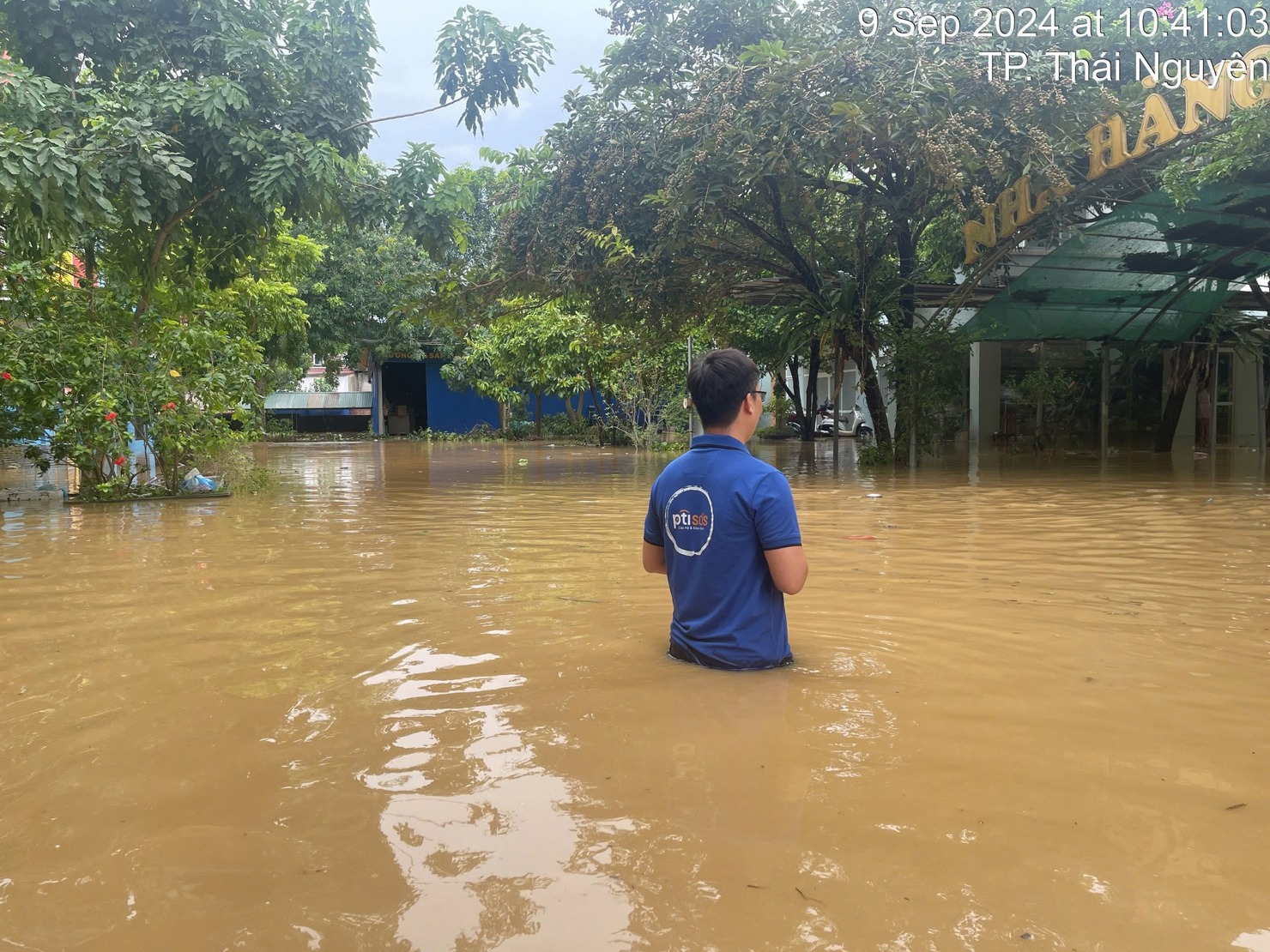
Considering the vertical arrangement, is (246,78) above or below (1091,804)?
above

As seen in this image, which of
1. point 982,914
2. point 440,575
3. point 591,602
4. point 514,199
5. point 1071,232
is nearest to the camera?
point 982,914

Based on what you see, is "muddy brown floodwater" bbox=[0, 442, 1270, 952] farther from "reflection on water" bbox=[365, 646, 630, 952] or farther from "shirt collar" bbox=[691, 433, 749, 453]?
"shirt collar" bbox=[691, 433, 749, 453]

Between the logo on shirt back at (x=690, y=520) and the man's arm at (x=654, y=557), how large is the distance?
0.19 m

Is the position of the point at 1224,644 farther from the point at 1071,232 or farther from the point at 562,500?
the point at 1071,232

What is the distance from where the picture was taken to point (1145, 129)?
10398 mm

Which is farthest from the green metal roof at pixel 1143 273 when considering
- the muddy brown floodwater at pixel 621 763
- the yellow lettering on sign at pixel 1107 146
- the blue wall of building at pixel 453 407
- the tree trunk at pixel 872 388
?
the blue wall of building at pixel 453 407

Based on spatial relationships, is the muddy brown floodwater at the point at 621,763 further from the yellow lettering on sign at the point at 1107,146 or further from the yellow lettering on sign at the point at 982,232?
the yellow lettering on sign at the point at 982,232

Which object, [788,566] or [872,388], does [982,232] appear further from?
[788,566]

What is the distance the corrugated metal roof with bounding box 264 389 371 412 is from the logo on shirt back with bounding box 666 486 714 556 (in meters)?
41.1

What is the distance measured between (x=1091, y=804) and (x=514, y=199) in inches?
552

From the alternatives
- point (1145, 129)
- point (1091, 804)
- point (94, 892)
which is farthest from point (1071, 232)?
point (94, 892)

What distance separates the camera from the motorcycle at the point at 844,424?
28062 millimetres

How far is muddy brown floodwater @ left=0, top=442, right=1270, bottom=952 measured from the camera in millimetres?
2025

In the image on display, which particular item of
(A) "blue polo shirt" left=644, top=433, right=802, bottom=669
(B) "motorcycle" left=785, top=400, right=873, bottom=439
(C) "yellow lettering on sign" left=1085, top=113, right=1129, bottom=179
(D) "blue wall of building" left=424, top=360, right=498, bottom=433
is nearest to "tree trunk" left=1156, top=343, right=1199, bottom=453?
(B) "motorcycle" left=785, top=400, right=873, bottom=439
